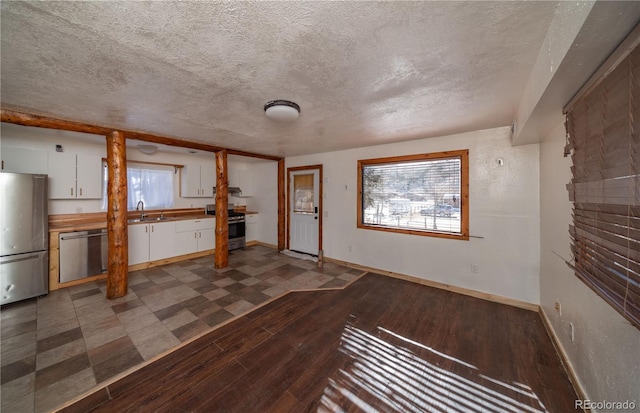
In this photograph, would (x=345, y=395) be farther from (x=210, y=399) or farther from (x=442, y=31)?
(x=442, y=31)

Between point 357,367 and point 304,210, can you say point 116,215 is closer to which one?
point 304,210

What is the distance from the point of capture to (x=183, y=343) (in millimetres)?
2145

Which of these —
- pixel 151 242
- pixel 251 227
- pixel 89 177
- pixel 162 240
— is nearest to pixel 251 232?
pixel 251 227

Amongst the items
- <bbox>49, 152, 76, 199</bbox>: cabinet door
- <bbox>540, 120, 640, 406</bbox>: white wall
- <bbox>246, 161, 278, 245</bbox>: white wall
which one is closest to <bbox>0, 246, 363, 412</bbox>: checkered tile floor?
<bbox>49, 152, 76, 199</bbox>: cabinet door

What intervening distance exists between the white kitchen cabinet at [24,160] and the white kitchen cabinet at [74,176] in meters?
0.09

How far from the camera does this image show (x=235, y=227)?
5.73 metres

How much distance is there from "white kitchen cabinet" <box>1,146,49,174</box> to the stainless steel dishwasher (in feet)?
3.90

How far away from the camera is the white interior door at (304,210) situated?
202 inches

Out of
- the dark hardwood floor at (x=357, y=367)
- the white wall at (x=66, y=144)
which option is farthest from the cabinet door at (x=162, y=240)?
the dark hardwood floor at (x=357, y=367)

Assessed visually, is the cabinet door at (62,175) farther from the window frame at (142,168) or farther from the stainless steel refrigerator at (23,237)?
the stainless steel refrigerator at (23,237)

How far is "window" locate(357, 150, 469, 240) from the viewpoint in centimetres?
336

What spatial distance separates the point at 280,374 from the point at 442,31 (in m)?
2.64

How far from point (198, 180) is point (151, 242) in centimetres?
185

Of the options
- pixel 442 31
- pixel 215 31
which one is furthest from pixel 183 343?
pixel 442 31
